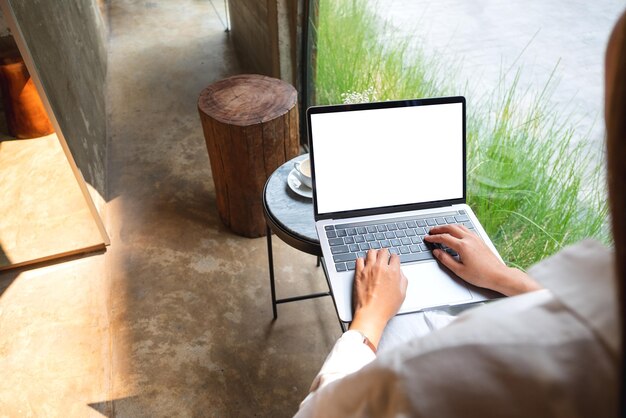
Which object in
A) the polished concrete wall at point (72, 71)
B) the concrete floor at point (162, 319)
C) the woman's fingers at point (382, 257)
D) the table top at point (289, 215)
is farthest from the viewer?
the polished concrete wall at point (72, 71)

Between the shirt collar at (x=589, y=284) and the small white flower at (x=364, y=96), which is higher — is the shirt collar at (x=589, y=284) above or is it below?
above

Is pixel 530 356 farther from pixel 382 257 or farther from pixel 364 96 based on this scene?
pixel 364 96

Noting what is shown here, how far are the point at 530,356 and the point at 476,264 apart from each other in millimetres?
700

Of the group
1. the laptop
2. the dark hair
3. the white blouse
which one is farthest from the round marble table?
the dark hair

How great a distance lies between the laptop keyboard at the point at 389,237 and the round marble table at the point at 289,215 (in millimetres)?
178

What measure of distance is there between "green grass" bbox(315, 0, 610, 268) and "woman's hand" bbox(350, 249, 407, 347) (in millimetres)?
511

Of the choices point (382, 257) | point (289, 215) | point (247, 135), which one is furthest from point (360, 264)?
point (247, 135)

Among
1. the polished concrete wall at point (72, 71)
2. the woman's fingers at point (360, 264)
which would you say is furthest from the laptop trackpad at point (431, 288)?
the polished concrete wall at point (72, 71)

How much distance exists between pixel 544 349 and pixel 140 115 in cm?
321

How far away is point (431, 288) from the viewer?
1.07 metres

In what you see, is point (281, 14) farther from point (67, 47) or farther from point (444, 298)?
point (444, 298)

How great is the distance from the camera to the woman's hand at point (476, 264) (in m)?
0.98

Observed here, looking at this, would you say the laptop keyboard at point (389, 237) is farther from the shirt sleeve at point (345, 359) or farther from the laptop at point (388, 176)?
the shirt sleeve at point (345, 359)

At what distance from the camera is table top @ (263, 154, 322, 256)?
139 cm
